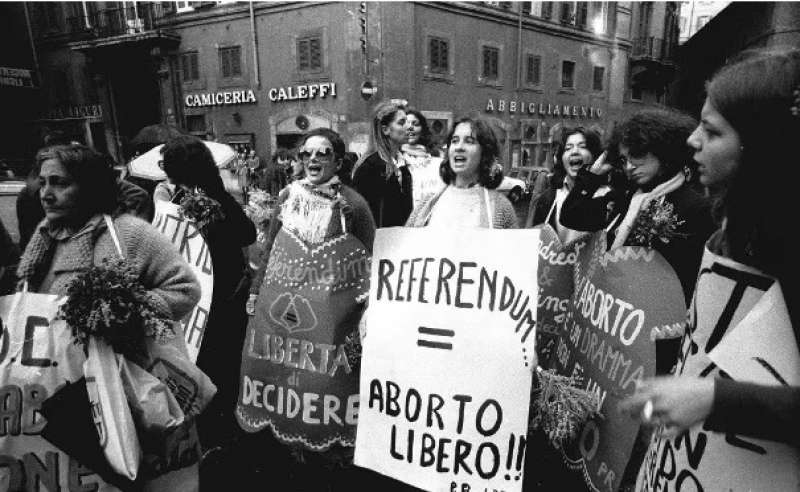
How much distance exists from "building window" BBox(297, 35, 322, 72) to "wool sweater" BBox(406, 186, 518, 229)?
51.5 ft

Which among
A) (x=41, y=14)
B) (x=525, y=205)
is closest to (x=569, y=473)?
(x=525, y=205)

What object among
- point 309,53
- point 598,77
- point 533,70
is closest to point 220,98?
point 309,53

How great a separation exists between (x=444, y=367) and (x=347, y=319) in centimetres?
85

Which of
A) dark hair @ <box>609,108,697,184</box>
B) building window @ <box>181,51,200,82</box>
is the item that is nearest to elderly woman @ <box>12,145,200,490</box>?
dark hair @ <box>609,108,697,184</box>

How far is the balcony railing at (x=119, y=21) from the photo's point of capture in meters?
19.7

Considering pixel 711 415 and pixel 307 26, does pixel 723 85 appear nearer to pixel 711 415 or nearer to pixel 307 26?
pixel 711 415

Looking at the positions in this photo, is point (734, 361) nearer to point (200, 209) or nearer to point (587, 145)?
point (587, 145)

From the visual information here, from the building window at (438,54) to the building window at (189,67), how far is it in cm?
945

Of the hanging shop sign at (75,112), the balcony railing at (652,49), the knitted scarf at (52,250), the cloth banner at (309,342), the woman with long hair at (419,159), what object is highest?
the balcony railing at (652,49)

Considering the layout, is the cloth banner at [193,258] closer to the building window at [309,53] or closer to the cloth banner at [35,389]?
the cloth banner at [35,389]

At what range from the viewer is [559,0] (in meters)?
20.1

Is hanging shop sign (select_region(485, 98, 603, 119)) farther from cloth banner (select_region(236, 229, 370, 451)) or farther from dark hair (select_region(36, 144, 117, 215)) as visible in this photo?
dark hair (select_region(36, 144, 117, 215))

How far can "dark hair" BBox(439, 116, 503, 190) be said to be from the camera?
8.28 feet

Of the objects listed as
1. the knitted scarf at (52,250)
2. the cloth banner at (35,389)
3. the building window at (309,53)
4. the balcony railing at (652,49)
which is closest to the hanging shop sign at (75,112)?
the building window at (309,53)
